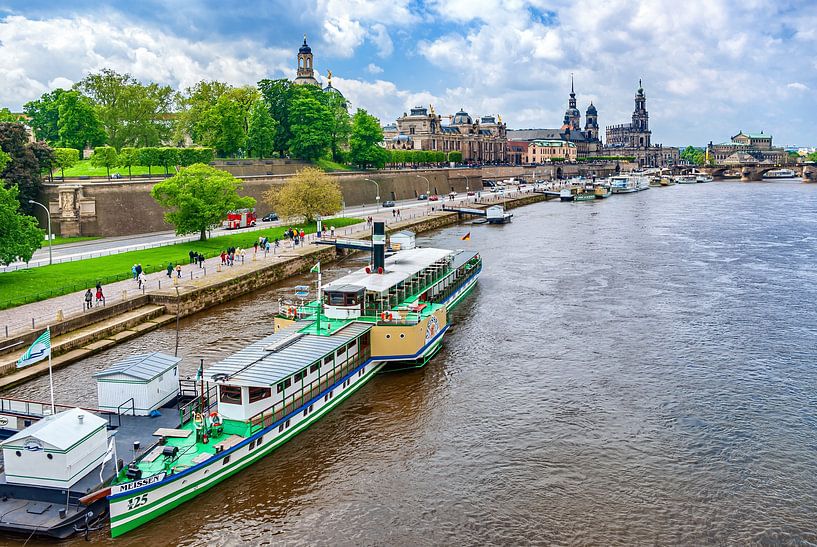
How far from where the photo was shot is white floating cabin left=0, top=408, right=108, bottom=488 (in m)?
20.4

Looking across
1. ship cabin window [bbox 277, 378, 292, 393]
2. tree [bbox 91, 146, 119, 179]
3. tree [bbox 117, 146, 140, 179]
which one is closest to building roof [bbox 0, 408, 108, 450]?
ship cabin window [bbox 277, 378, 292, 393]

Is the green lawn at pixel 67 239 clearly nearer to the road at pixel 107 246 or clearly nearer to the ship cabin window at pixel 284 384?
the road at pixel 107 246

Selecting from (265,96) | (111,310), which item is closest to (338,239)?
(111,310)

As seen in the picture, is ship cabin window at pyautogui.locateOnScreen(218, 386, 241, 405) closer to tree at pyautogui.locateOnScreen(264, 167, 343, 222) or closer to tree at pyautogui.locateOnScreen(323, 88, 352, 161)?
tree at pyautogui.locateOnScreen(264, 167, 343, 222)

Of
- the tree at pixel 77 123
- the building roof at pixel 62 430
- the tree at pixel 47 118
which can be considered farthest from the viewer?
the tree at pixel 47 118

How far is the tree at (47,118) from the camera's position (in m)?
100

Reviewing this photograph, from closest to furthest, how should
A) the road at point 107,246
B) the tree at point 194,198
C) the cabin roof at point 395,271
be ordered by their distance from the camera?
the cabin roof at point 395,271
the road at point 107,246
the tree at point 194,198

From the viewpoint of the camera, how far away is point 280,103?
11075cm

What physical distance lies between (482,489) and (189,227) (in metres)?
42.9

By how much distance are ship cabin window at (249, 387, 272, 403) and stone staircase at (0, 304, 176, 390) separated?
42.5 feet

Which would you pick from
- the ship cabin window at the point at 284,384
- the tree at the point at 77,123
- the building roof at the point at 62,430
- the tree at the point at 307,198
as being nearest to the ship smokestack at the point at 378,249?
the ship cabin window at the point at 284,384

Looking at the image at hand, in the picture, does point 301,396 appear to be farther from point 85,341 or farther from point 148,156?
point 148,156

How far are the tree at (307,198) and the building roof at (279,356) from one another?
39.9 m

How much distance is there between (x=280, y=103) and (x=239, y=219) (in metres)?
42.9
